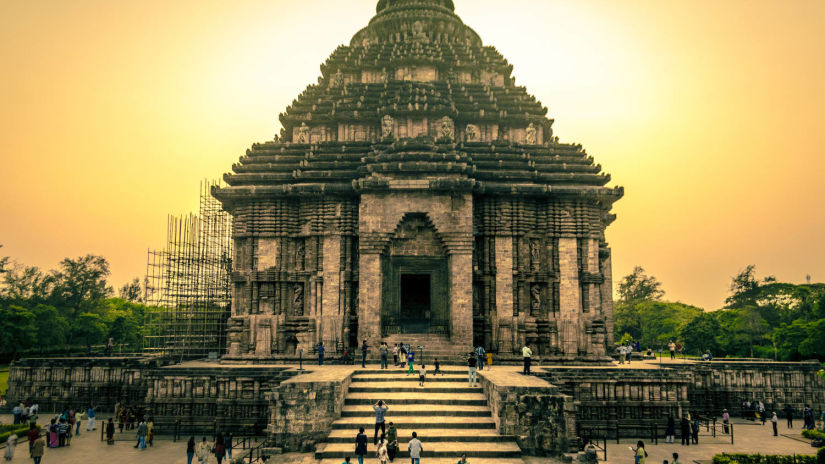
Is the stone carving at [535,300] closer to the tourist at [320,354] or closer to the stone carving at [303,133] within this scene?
the tourist at [320,354]

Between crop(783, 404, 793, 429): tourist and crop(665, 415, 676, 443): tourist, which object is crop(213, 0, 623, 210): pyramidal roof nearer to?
crop(665, 415, 676, 443): tourist

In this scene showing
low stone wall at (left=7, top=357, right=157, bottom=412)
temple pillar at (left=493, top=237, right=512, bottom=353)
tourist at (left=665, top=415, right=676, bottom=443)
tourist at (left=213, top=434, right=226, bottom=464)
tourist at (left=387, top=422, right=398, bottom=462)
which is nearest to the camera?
tourist at (left=387, top=422, right=398, bottom=462)

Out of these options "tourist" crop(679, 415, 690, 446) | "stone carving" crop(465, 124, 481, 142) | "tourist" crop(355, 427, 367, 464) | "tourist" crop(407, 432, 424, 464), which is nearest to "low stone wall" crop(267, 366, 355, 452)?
"tourist" crop(355, 427, 367, 464)

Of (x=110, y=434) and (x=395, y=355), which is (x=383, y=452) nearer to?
(x=395, y=355)

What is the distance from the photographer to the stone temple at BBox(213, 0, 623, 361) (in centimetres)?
2328

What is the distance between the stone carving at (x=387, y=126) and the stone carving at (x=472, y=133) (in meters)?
3.92

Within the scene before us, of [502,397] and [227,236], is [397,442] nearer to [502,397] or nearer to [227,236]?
[502,397]

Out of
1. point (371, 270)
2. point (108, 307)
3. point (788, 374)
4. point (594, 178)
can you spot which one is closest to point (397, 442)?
point (371, 270)

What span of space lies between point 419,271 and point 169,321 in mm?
14472

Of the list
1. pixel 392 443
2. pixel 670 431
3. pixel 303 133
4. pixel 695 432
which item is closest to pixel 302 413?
pixel 392 443

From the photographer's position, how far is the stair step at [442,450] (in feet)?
45.1

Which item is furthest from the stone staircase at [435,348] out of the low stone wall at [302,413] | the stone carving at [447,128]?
the stone carving at [447,128]

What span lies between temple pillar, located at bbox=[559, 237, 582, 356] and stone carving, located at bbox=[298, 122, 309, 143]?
13843 millimetres

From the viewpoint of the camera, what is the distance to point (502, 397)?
14.7 meters
